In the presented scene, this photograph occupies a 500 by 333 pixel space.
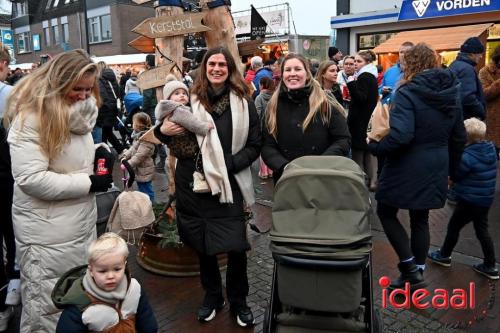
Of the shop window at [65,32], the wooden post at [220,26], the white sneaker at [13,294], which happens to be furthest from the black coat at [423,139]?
the shop window at [65,32]

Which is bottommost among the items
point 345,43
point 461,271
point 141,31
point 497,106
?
point 461,271

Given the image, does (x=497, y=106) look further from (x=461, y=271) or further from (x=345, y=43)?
(x=345, y=43)

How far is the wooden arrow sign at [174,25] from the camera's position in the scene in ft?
13.3

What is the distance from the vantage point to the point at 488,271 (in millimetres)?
4145

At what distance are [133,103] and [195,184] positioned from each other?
7.02m

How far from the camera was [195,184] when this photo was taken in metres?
3.25

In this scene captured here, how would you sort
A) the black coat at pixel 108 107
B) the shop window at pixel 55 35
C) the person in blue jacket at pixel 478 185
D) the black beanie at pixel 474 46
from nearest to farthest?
the person in blue jacket at pixel 478 185 → the black beanie at pixel 474 46 → the black coat at pixel 108 107 → the shop window at pixel 55 35

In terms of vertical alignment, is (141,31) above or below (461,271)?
above

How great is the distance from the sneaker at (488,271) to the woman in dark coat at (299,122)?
6.21 ft

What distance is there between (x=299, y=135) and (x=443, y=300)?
185cm

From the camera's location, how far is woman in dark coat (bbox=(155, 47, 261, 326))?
330 cm

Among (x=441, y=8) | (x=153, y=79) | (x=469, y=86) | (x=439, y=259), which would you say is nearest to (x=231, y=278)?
(x=153, y=79)

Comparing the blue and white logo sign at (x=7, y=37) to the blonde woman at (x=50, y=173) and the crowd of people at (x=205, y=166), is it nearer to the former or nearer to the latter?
the crowd of people at (x=205, y=166)

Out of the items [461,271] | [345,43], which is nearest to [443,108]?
[461,271]
